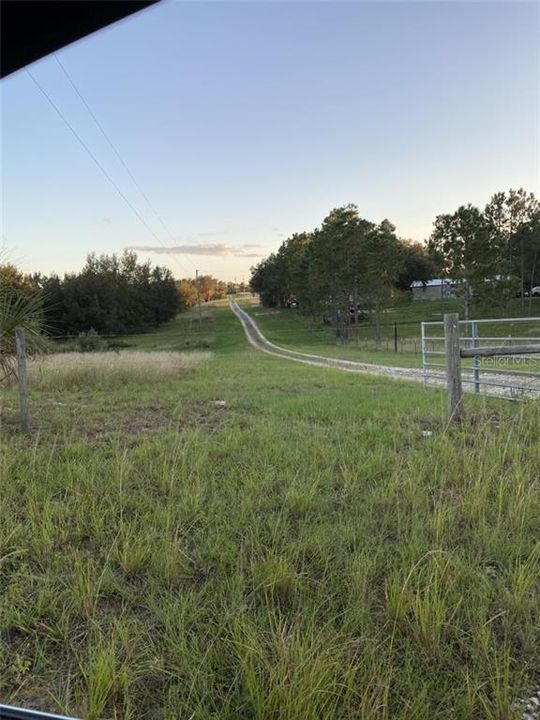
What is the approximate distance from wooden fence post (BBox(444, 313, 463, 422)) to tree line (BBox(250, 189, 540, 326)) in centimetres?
2398

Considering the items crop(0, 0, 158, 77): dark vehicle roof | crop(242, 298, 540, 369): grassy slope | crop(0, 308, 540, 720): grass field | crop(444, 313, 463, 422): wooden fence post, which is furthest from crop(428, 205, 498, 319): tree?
crop(0, 0, 158, 77): dark vehicle roof

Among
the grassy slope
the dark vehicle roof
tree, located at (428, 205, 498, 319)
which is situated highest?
tree, located at (428, 205, 498, 319)

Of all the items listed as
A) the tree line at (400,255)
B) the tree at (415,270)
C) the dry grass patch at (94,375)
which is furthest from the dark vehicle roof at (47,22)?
the tree at (415,270)

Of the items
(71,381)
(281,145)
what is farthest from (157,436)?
(281,145)

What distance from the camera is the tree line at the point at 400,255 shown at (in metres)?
26.6

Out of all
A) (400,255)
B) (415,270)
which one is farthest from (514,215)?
(415,270)

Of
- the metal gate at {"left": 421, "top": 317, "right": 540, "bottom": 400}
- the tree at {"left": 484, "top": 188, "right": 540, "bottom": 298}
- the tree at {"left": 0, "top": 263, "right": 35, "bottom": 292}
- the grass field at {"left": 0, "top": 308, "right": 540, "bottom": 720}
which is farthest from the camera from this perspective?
the tree at {"left": 484, "top": 188, "right": 540, "bottom": 298}

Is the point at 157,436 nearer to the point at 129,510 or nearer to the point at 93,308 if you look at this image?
the point at 129,510

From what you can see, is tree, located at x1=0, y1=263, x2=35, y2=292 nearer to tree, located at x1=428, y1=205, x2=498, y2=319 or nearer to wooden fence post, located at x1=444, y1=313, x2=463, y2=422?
wooden fence post, located at x1=444, y1=313, x2=463, y2=422

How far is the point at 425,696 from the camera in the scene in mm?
1339

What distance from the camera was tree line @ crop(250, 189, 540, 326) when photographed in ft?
87.1

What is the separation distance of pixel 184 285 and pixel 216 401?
63.7 m

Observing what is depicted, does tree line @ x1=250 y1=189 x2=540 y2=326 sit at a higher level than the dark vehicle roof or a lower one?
higher

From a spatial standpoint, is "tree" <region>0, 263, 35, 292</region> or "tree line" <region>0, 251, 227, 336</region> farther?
"tree line" <region>0, 251, 227, 336</region>
